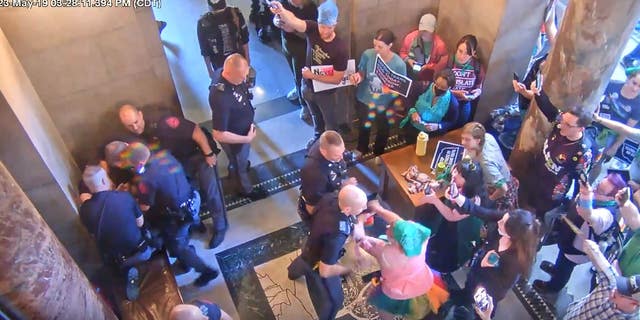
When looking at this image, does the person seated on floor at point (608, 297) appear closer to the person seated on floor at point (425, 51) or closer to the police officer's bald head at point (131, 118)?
the person seated on floor at point (425, 51)

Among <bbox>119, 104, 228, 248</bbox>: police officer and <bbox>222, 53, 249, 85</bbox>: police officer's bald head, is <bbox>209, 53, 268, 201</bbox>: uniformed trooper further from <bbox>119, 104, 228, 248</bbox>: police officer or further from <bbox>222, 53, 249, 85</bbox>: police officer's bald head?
<bbox>119, 104, 228, 248</bbox>: police officer

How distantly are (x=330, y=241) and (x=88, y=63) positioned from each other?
2.41m

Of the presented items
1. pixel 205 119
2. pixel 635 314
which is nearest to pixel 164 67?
pixel 205 119

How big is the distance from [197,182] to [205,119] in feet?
4.64

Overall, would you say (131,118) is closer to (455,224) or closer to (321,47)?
(321,47)

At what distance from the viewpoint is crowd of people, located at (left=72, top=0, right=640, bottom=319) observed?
3787 millimetres

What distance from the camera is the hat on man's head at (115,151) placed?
438 centimetres

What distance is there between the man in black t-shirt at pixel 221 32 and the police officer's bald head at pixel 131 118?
1.02 m

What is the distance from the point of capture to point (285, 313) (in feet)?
15.8

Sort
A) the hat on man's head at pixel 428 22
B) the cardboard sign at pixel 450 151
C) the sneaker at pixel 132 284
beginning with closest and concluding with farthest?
the sneaker at pixel 132 284, the cardboard sign at pixel 450 151, the hat on man's head at pixel 428 22

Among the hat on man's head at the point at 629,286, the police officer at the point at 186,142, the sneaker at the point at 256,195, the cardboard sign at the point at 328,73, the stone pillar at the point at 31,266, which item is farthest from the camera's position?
the sneaker at the point at 256,195

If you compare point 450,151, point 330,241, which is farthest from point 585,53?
point 330,241

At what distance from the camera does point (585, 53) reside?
4.05 m

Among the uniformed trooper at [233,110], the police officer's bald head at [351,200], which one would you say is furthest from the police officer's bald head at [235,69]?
the police officer's bald head at [351,200]
